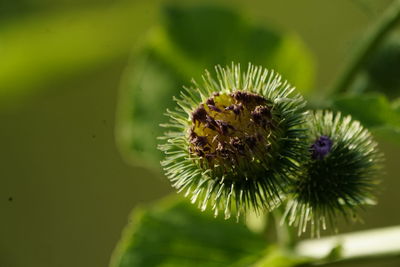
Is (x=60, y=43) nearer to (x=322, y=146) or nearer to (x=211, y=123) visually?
(x=322, y=146)

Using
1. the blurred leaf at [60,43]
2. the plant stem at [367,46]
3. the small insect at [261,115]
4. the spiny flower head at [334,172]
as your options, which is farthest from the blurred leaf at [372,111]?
the blurred leaf at [60,43]

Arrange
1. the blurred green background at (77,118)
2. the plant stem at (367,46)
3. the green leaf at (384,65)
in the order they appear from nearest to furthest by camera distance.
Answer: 1. the plant stem at (367,46)
2. the green leaf at (384,65)
3. the blurred green background at (77,118)

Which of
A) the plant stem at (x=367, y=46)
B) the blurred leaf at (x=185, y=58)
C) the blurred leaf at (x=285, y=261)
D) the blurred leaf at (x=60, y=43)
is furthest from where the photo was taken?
the blurred leaf at (x=60, y=43)

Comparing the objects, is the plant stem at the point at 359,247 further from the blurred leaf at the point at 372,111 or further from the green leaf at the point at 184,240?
the blurred leaf at the point at 372,111

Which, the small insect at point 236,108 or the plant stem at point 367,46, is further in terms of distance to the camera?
the plant stem at point 367,46

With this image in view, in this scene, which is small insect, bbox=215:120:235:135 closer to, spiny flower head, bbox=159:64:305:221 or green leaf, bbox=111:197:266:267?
spiny flower head, bbox=159:64:305:221

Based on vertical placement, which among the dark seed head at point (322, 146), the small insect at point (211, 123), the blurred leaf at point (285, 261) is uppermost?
the dark seed head at point (322, 146)
